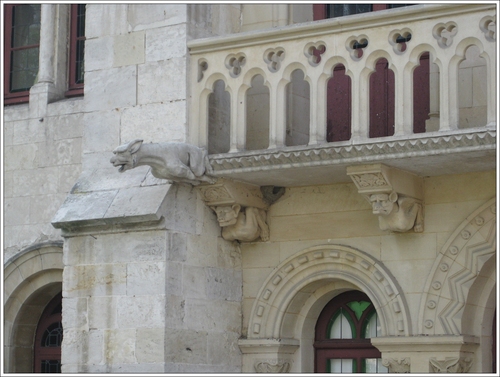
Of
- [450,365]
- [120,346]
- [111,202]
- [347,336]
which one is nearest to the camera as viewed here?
[450,365]

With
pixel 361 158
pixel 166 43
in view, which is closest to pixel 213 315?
pixel 361 158

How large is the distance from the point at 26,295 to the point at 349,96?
3528mm

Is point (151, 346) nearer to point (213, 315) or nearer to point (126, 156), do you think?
point (213, 315)

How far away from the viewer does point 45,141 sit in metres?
12.0

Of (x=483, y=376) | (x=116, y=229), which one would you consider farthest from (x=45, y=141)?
(x=483, y=376)

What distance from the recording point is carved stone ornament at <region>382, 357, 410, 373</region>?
32.5 ft

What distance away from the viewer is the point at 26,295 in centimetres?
1204

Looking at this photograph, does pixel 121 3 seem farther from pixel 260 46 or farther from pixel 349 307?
pixel 349 307

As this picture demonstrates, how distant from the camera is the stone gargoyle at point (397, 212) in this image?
9812 millimetres

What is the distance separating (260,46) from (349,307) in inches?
89.7

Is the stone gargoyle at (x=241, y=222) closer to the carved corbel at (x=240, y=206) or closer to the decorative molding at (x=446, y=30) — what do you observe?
the carved corbel at (x=240, y=206)

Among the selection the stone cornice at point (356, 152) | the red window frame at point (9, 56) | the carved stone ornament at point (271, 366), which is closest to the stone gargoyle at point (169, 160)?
the stone cornice at point (356, 152)

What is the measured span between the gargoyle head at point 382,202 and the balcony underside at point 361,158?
0.79 ft

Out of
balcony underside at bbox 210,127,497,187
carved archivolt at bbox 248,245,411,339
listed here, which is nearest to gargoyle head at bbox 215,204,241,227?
balcony underside at bbox 210,127,497,187
